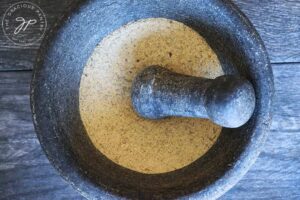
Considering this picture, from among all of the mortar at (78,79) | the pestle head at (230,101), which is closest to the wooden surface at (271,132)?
the mortar at (78,79)

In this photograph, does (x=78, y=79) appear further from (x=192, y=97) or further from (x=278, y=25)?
(x=278, y=25)

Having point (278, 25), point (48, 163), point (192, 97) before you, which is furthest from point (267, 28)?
point (48, 163)

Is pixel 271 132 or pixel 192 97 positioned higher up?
pixel 192 97

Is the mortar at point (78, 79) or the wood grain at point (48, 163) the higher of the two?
the mortar at point (78, 79)

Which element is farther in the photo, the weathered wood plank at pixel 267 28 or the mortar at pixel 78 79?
the weathered wood plank at pixel 267 28

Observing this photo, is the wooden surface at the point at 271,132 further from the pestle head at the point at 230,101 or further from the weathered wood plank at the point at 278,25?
the pestle head at the point at 230,101

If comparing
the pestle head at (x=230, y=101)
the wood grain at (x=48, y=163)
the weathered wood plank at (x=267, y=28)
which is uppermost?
the pestle head at (x=230, y=101)

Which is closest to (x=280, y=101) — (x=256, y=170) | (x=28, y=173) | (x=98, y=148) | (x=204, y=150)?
(x=256, y=170)

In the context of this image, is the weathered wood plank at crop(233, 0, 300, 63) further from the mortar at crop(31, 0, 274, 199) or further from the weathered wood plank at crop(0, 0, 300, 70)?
the mortar at crop(31, 0, 274, 199)
